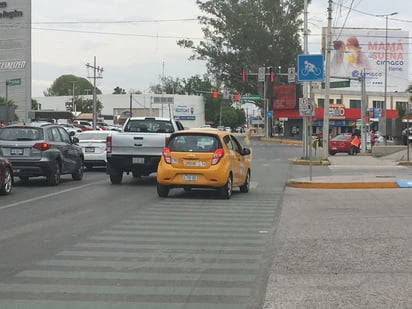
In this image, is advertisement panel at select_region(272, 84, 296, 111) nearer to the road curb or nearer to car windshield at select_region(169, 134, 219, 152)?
the road curb

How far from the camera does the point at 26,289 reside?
20.2 ft

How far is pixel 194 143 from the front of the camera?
46.3 feet

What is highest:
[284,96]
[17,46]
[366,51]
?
[366,51]

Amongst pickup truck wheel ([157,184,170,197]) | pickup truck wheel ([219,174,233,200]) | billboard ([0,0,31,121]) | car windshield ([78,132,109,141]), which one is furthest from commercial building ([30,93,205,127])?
pickup truck wheel ([219,174,233,200])

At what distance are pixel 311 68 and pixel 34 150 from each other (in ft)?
29.0

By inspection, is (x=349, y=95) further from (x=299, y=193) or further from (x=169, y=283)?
(x=169, y=283)

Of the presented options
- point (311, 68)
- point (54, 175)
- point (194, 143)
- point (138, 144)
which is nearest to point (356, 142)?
point (311, 68)

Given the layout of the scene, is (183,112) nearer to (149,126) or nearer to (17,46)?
(17,46)

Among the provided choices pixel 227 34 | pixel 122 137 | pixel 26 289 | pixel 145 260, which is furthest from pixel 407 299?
pixel 227 34

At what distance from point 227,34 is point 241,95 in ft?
28.4

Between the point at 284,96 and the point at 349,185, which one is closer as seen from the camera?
the point at 349,185

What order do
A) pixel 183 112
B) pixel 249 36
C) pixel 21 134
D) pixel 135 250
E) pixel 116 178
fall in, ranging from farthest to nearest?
pixel 183 112 < pixel 249 36 < pixel 116 178 < pixel 21 134 < pixel 135 250

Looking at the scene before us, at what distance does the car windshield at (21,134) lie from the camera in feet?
53.3

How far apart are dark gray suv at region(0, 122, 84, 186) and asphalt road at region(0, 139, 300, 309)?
1.55 meters
